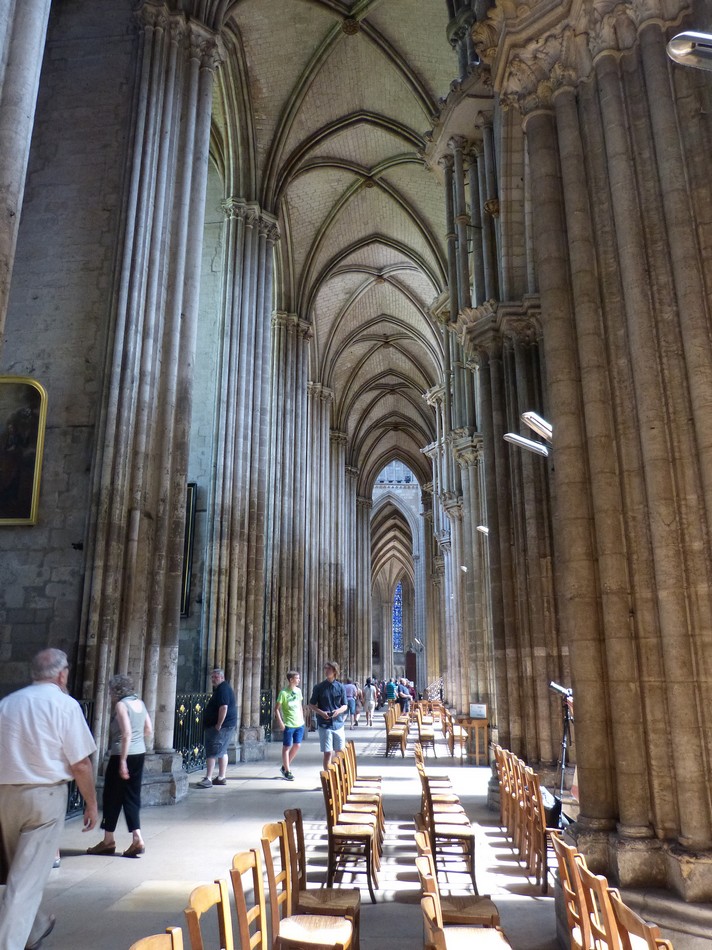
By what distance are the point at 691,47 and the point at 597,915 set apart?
3.63 meters

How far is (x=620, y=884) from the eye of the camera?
415 cm

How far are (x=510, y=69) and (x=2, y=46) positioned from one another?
3812mm

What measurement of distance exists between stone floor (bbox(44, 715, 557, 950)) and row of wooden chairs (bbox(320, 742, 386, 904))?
203 millimetres

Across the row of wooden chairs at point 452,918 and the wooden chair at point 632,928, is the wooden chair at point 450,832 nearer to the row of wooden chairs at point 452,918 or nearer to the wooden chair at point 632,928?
the row of wooden chairs at point 452,918

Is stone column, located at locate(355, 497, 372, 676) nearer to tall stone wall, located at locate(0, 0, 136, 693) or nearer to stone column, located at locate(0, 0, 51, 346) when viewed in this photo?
tall stone wall, located at locate(0, 0, 136, 693)

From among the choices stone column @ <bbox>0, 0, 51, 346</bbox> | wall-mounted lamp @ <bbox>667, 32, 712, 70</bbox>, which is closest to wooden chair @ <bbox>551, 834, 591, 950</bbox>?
wall-mounted lamp @ <bbox>667, 32, 712, 70</bbox>

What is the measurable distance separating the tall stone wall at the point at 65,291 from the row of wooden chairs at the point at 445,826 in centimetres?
513

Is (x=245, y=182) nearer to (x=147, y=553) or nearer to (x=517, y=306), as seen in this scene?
(x=517, y=306)

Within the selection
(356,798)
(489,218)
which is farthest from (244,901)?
(489,218)

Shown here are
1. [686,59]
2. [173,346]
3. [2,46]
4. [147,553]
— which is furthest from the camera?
[173,346]

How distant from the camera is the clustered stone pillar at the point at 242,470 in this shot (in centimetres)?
1380

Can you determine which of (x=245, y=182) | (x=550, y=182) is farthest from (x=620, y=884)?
(x=245, y=182)

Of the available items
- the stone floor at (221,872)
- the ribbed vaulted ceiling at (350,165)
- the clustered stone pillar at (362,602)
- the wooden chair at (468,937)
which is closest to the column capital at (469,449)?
the ribbed vaulted ceiling at (350,165)

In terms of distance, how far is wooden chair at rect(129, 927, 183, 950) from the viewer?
1.86 meters
